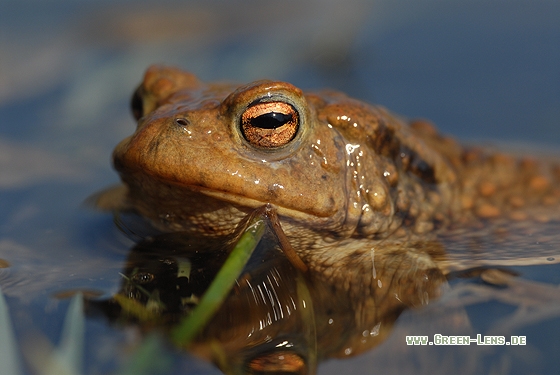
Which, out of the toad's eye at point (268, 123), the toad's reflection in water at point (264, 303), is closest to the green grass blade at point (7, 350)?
the toad's reflection in water at point (264, 303)

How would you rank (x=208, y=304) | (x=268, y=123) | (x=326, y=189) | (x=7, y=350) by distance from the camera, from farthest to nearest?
1. (x=326, y=189)
2. (x=268, y=123)
3. (x=208, y=304)
4. (x=7, y=350)

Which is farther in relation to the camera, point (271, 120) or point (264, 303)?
point (271, 120)

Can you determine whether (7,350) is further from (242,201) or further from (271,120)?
(271,120)

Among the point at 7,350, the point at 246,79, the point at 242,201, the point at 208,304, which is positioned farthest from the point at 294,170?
the point at 246,79

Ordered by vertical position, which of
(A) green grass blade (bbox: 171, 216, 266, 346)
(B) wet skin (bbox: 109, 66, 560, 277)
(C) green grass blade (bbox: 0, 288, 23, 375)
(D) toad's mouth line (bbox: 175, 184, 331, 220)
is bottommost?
(C) green grass blade (bbox: 0, 288, 23, 375)

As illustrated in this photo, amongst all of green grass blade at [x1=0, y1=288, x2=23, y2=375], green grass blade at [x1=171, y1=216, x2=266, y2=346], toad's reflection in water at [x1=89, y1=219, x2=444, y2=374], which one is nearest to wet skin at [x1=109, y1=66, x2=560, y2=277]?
toad's reflection in water at [x1=89, y1=219, x2=444, y2=374]

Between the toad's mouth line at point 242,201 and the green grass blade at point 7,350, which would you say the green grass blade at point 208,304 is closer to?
the toad's mouth line at point 242,201

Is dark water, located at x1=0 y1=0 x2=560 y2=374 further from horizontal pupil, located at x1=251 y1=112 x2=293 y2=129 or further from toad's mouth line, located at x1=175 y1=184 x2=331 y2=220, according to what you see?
horizontal pupil, located at x1=251 y1=112 x2=293 y2=129
